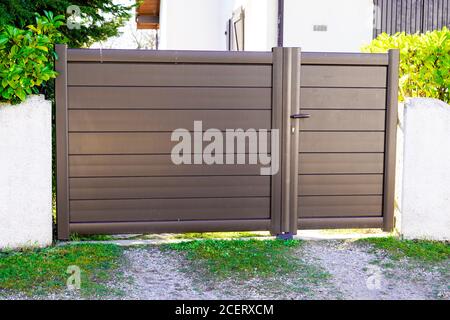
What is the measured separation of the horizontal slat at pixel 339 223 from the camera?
627cm

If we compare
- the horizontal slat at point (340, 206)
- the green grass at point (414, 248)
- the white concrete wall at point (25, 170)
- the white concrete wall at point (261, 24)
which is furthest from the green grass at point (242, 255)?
the white concrete wall at point (261, 24)

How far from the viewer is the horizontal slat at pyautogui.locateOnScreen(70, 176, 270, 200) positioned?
19.7 feet

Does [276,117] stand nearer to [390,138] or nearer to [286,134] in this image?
[286,134]

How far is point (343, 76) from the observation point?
622cm

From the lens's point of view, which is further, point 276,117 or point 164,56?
point 276,117

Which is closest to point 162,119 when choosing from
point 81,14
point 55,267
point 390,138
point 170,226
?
point 170,226

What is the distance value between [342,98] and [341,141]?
0.41 meters

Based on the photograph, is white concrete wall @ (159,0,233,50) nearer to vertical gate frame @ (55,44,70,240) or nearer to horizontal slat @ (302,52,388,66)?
horizontal slat @ (302,52,388,66)

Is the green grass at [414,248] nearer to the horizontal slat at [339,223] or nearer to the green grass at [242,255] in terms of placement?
the horizontal slat at [339,223]

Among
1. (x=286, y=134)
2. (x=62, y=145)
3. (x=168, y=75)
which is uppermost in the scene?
(x=168, y=75)

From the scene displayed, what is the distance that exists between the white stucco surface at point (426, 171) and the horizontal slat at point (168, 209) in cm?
137

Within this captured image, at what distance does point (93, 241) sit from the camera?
6.08 meters

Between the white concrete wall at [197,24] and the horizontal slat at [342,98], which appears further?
the white concrete wall at [197,24]

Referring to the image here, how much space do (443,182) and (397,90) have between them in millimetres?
979
